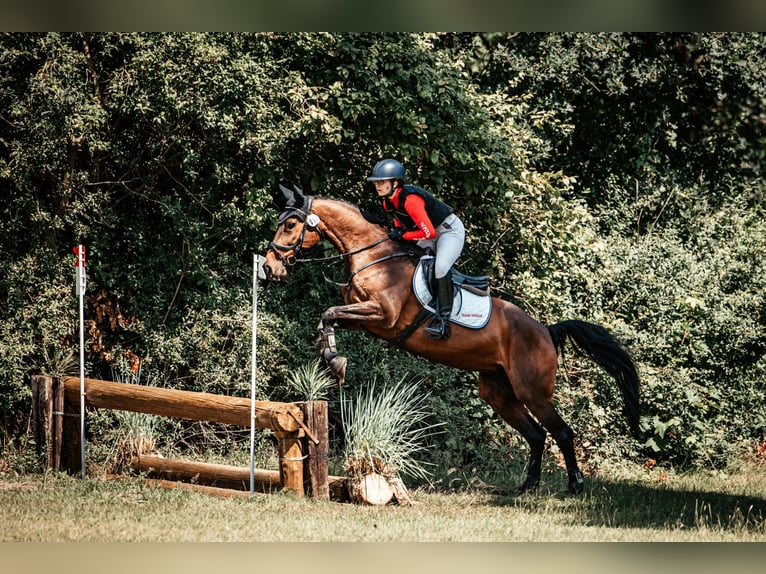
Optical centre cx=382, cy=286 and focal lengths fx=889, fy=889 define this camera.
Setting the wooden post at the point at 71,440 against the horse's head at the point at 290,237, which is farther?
the wooden post at the point at 71,440

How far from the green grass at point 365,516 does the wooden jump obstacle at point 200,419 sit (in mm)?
266

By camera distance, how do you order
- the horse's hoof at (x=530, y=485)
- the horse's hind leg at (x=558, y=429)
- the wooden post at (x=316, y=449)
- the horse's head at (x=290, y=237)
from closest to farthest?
1. the wooden post at (x=316, y=449)
2. the horse's head at (x=290, y=237)
3. the horse's hind leg at (x=558, y=429)
4. the horse's hoof at (x=530, y=485)

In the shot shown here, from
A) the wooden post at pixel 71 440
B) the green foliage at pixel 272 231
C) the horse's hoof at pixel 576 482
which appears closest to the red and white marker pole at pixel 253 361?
the green foliage at pixel 272 231

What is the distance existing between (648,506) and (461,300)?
2341 millimetres

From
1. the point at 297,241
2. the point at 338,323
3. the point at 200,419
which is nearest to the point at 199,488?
the point at 200,419

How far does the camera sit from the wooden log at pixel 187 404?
694cm

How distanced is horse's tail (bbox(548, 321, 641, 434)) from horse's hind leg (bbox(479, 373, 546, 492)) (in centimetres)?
61

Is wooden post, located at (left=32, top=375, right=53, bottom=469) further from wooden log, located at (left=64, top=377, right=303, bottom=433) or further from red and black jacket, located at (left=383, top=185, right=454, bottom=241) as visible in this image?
red and black jacket, located at (left=383, top=185, right=454, bottom=241)

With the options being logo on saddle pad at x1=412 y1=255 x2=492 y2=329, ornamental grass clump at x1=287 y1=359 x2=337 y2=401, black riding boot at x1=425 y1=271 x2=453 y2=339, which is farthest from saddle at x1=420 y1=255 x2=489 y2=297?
ornamental grass clump at x1=287 y1=359 x2=337 y2=401

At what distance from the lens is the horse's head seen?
7.15 meters

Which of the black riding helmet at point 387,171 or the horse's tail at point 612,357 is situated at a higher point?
the black riding helmet at point 387,171

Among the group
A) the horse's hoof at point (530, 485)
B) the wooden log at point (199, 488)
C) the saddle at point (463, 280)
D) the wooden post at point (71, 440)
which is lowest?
the horse's hoof at point (530, 485)

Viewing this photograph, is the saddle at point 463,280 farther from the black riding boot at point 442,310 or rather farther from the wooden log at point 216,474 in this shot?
the wooden log at point 216,474

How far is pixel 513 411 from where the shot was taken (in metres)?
8.06
